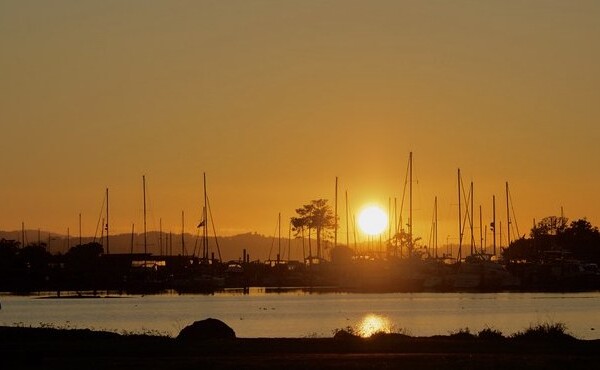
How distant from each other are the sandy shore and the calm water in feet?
58.0

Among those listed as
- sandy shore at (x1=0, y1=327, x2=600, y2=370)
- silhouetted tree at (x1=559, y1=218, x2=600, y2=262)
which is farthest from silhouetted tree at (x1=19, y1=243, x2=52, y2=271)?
sandy shore at (x1=0, y1=327, x2=600, y2=370)

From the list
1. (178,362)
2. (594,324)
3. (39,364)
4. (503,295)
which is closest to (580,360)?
(178,362)

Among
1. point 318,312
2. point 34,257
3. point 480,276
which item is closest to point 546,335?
point 318,312

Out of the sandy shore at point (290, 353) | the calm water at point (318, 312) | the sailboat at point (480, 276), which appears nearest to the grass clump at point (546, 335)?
the sandy shore at point (290, 353)

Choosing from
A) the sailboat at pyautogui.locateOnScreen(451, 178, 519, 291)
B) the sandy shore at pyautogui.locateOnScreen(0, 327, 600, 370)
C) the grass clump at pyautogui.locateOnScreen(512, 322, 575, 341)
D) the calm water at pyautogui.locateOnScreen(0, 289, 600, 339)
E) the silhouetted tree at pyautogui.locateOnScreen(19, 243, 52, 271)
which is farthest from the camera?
the silhouetted tree at pyautogui.locateOnScreen(19, 243, 52, 271)

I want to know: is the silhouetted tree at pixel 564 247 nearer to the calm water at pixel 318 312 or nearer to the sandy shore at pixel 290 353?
the calm water at pixel 318 312

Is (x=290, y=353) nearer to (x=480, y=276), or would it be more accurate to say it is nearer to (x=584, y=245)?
(x=480, y=276)

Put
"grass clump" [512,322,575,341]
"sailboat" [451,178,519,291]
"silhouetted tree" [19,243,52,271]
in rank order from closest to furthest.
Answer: "grass clump" [512,322,575,341]
"sailboat" [451,178,519,291]
"silhouetted tree" [19,243,52,271]

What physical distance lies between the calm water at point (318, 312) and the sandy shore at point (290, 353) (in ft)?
58.0

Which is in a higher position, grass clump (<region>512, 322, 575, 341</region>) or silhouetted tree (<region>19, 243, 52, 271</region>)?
silhouetted tree (<region>19, 243, 52, 271</region>)

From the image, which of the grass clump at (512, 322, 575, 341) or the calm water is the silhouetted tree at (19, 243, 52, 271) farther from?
the grass clump at (512, 322, 575, 341)

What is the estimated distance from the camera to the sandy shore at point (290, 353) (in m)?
32.7

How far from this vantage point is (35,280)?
168000mm

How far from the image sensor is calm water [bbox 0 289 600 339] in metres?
70.6
